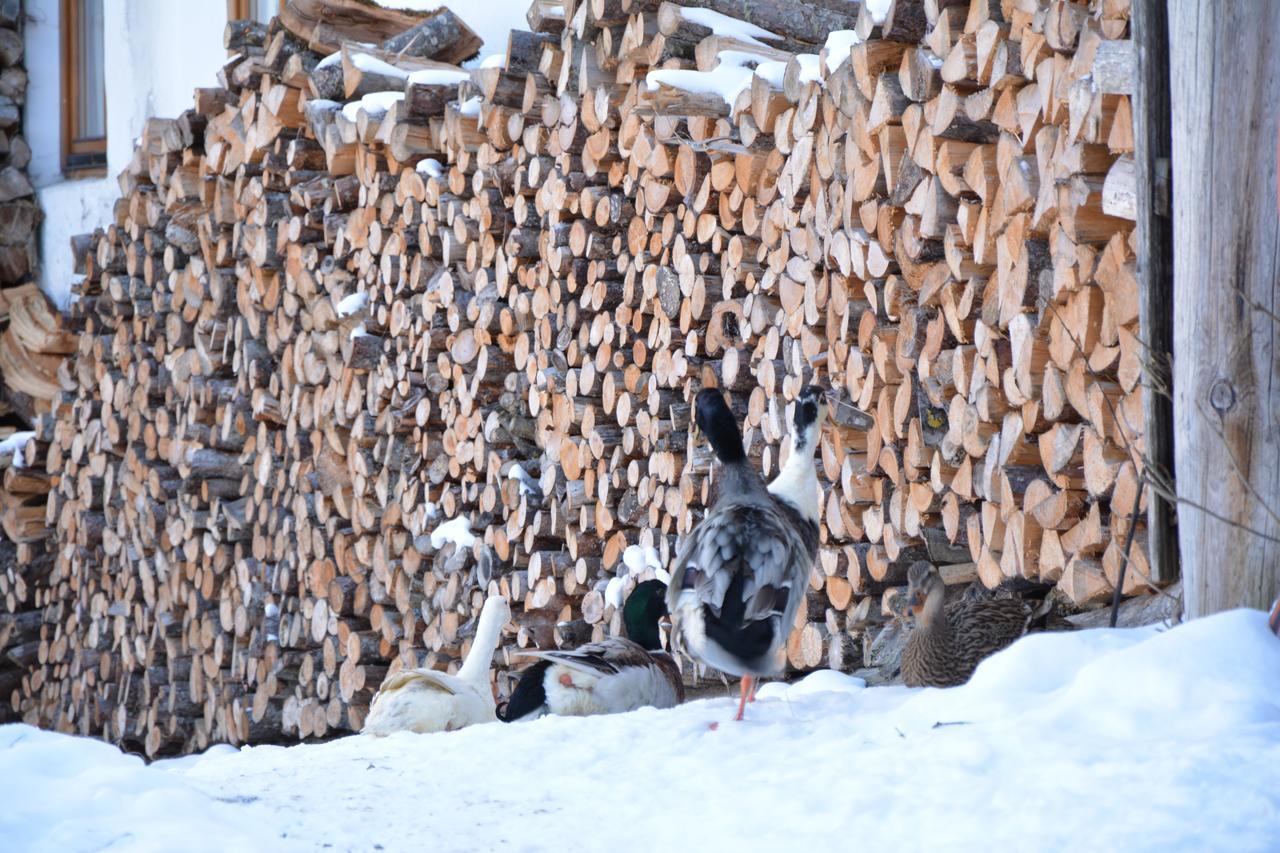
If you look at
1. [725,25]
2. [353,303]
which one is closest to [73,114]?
[353,303]

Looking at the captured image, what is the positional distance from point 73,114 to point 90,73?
0.37 m

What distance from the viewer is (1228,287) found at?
2648mm

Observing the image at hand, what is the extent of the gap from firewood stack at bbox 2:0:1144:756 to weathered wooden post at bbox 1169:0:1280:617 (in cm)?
35

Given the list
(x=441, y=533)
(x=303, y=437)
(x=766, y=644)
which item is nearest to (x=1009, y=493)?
(x=766, y=644)

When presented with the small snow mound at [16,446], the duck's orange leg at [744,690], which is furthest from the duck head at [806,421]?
the small snow mound at [16,446]

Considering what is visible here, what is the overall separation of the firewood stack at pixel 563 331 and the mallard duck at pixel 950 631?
146 millimetres

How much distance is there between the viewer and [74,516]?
8484 mm

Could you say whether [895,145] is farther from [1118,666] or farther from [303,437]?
[303,437]

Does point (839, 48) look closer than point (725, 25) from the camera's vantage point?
Yes

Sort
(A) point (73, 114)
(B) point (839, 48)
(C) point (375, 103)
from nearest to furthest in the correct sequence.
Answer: (B) point (839, 48)
(C) point (375, 103)
(A) point (73, 114)

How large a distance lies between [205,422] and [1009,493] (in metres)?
4.88

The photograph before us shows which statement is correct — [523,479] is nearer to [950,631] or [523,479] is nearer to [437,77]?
[437,77]

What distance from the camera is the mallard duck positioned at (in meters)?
3.61

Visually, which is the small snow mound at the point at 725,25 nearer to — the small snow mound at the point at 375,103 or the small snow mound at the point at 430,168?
the small snow mound at the point at 430,168
